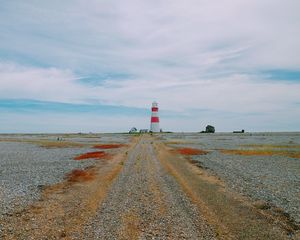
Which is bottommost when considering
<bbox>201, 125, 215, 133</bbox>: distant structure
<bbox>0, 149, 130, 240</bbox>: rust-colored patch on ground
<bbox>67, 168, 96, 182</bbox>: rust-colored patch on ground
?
<bbox>0, 149, 130, 240</bbox>: rust-colored patch on ground

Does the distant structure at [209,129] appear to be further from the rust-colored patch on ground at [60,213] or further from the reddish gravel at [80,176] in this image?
the rust-colored patch on ground at [60,213]

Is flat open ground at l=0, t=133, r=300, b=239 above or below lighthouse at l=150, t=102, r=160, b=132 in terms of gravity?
below

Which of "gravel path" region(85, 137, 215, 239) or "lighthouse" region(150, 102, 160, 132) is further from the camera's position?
"lighthouse" region(150, 102, 160, 132)

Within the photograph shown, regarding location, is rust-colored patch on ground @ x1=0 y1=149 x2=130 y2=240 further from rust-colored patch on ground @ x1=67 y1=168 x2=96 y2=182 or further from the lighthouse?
the lighthouse

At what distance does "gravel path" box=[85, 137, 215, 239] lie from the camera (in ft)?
37.9

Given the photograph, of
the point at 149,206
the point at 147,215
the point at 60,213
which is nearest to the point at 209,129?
the point at 149,206

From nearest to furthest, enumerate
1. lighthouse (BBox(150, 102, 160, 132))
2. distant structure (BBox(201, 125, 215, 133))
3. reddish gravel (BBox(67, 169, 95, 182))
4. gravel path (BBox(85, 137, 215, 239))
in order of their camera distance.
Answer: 1. gravel path (BBox(85, 137, 215, 239))
2. reddish gravel (BBox(67, 169, 95, 182))
3. lighthouse (BBox(150, 102, 160, 132))
4. distant structure (BBox(201, 125, 215, 133))

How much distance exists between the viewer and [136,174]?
25.4 m

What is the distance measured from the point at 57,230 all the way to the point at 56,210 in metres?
3.17

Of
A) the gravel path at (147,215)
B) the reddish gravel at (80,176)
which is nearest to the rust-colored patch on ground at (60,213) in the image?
the gravel path at (147,215)

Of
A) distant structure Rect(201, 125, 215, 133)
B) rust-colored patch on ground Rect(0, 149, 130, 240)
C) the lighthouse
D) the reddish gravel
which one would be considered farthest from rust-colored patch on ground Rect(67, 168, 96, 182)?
distant structure Rect(201, 125, 215, 133)

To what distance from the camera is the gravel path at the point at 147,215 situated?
11.5 metres

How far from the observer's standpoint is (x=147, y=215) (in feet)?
45.7

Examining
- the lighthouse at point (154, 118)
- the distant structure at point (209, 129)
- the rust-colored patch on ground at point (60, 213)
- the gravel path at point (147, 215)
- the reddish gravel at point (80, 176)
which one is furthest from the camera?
the distant structure at point (209, 129)
